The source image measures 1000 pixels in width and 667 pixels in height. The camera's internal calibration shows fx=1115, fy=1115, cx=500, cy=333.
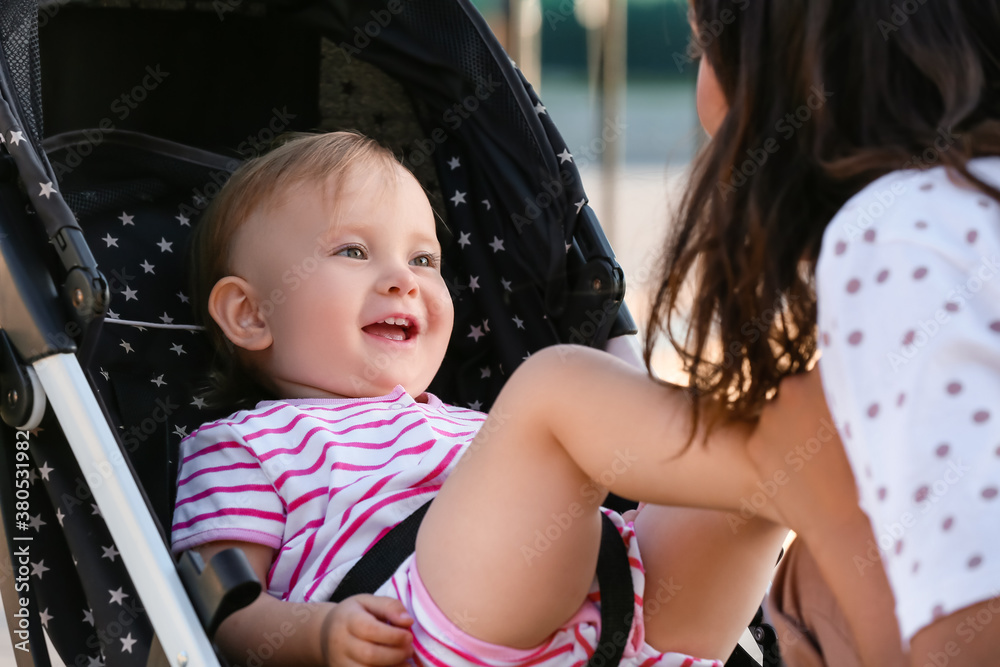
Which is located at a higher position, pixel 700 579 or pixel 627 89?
pixel 700 579

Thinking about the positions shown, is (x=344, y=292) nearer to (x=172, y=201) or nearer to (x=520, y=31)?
(x=172, y=201)

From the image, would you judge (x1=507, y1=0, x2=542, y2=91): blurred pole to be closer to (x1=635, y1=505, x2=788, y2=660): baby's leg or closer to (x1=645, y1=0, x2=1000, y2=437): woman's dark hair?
(x1=635, y1=505, x2=788, y2=660): baby's leg

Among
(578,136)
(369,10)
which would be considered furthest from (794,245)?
(578,136)

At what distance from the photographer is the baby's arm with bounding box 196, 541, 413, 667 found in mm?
1112

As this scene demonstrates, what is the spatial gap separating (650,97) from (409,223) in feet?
42.8

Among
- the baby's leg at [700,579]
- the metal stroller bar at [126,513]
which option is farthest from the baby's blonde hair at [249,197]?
the baby's leg at [700,579]

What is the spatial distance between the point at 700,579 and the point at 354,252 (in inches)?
26.3

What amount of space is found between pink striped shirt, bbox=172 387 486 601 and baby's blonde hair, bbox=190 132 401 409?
187 millimetres

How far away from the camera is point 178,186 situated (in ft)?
5.81

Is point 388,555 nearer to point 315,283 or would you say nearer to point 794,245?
point 315,283

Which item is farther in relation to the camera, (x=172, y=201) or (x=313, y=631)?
(x=172, y=201)

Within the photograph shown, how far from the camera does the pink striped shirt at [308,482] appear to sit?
51.3 inches

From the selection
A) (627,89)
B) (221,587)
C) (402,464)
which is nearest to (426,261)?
(402,464)

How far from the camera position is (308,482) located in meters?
1.35
